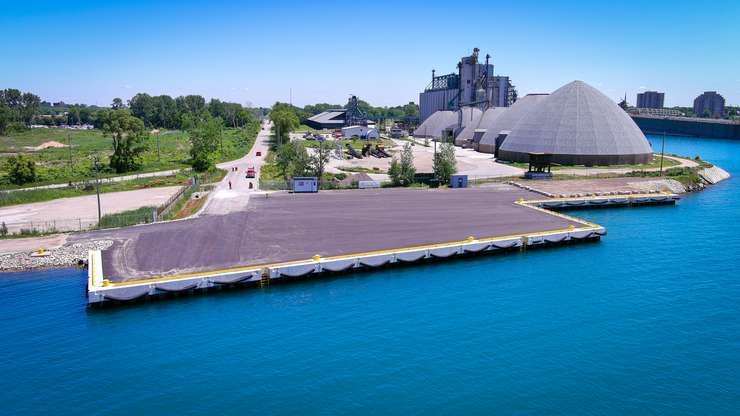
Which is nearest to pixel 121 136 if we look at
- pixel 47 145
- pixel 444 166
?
pixel 444 166

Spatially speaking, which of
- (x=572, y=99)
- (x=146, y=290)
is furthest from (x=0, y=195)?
(x=572, y=99)

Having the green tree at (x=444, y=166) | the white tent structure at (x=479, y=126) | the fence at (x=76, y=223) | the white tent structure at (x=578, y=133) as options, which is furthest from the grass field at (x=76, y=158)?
the white tent structure at (x=578, y=133)

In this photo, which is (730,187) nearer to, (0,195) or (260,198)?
(260,198)

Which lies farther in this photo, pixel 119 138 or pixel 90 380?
pixel 119 138

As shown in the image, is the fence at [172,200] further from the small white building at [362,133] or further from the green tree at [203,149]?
the small white building at [362,133]

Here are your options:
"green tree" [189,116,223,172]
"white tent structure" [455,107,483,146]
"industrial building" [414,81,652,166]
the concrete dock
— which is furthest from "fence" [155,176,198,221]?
"white tent structure" [455,107,483,146]

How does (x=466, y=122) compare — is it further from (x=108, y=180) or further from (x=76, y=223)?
(x=76, y=223)
